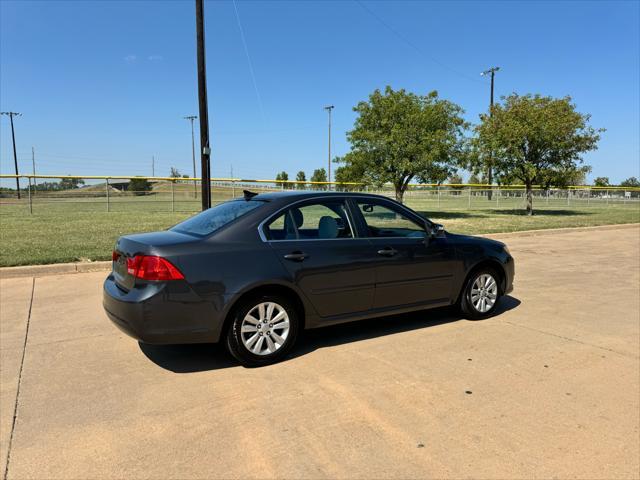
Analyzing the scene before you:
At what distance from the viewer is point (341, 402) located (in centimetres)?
337

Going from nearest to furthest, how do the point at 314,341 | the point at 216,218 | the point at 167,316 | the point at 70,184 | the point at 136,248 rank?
the point at 167,316, the point at 136,248, the point at 216,218, the point at 314,341, the point at 70,184

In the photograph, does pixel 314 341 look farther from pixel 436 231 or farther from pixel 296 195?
pixel 436 231

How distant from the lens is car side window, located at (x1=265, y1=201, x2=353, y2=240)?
4.32m

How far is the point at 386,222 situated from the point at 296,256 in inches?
52.2

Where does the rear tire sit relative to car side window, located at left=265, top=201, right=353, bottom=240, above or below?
below

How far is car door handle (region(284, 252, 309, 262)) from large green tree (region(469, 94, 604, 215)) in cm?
2059

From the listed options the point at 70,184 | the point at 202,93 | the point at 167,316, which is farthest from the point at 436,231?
the point at 70,184

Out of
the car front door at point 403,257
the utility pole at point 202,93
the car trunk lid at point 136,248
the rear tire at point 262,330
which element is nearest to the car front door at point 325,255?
the car front door at point 403,257

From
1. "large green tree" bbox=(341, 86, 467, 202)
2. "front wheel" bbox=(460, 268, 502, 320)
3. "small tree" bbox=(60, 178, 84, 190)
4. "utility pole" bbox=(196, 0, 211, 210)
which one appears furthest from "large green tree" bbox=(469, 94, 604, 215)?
"small tree" bbox=(60, 178, 84, 190)

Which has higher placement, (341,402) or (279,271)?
(279,271)

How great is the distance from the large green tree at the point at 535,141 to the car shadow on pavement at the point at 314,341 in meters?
19.0

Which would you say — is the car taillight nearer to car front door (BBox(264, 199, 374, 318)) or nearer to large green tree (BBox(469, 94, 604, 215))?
car front door (BBox(264, 199, 374, 318))

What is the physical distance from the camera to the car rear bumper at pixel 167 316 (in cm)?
363

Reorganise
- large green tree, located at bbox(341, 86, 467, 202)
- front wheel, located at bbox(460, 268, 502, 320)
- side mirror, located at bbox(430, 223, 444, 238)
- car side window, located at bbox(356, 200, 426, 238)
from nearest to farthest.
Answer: car side window, located at bbox(356, 200, 426, 238) → side mirror, located at bbox(430, 223, 444, 238) → front wheel, located at bbox(460, 268, 502, 320) → large green tree, located at bbox(341, 86, 467, 202)
